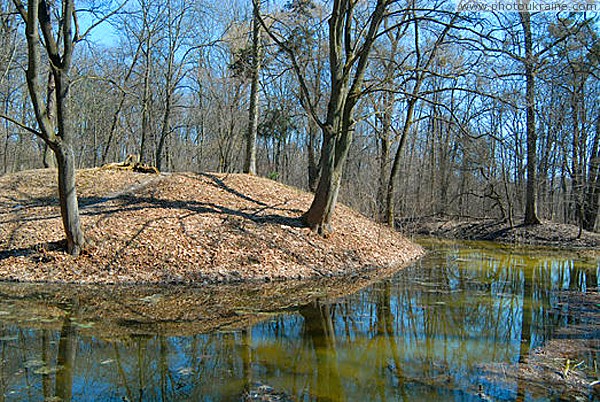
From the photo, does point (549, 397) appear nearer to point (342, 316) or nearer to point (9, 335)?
point (342, 316)

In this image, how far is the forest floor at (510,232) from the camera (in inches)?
733

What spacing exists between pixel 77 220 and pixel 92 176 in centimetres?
529

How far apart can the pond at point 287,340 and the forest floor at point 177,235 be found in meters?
0.79

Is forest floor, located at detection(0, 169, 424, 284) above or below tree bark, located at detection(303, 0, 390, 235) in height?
below

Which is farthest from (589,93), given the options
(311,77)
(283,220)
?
(283,220)

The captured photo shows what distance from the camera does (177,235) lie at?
10.6 m

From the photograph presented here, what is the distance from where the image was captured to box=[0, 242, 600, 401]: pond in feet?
14.8

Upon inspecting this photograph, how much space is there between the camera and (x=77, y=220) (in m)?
9.55

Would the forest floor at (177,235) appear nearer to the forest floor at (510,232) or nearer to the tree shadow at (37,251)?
the tree shadow at (37,251)

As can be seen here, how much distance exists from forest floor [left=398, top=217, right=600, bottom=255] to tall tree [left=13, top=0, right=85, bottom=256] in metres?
11.8

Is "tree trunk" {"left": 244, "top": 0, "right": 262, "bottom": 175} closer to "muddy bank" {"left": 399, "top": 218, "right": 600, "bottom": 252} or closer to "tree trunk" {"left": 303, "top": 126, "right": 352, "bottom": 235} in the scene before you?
"tree trunk" {"left": 303, "top": 126, "right": 352, "bottom": 235}

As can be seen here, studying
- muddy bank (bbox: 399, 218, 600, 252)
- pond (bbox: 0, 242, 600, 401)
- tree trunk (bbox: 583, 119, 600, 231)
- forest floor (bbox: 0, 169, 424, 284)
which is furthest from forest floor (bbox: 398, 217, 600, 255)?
pond (bbox: 0, 242, 600, 401)

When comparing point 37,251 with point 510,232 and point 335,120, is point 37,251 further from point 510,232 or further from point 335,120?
point 510,232

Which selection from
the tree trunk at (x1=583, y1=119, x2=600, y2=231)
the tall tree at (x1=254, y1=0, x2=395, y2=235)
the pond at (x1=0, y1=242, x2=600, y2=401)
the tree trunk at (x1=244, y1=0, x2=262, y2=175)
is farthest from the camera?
the tree trunk at (x1=583, y1=119, x2=600, y2=231)
